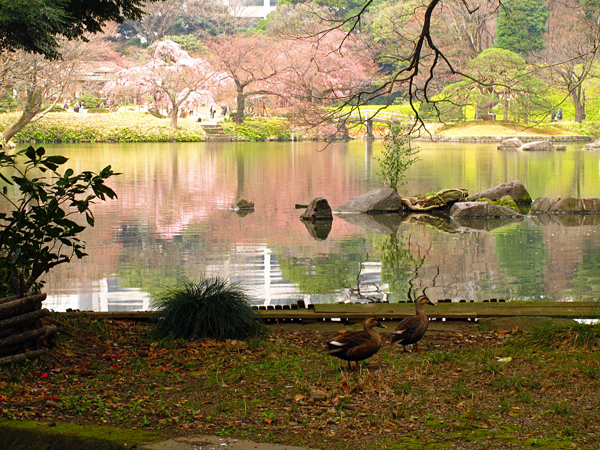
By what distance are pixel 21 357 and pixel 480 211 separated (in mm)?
12270

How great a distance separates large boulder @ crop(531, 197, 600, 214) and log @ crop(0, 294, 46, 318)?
A: 13.2 metres

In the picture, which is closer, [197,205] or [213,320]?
[213,320]

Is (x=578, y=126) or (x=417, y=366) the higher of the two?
(x=578, y=126)

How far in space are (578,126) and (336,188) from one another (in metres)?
39.2

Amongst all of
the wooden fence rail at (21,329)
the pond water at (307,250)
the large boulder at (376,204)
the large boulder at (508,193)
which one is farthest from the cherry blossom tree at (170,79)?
the wooden fence rail at (21,329)

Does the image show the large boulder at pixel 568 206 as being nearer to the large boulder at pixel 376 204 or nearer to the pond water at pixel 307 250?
the pond water at pixel 307 250

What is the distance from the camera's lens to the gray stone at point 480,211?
1498cm

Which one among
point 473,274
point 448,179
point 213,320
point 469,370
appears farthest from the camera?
point 448,179

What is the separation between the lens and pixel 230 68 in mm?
51656

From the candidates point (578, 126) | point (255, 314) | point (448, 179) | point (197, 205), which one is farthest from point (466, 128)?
point (255, 314)

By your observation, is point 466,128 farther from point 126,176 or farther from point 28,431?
point 28,431

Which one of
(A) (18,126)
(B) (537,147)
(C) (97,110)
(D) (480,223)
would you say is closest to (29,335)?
(D) (480,223)

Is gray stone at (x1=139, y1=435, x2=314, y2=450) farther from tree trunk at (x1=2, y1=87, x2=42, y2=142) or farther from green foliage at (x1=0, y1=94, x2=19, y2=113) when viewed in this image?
green foliage at (x1=0, y1=94, x2=19, y2=113)

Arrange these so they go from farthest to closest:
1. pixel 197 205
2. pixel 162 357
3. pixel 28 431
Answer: pixel 197 205 → pixel 162 357 → pixel 28 431
